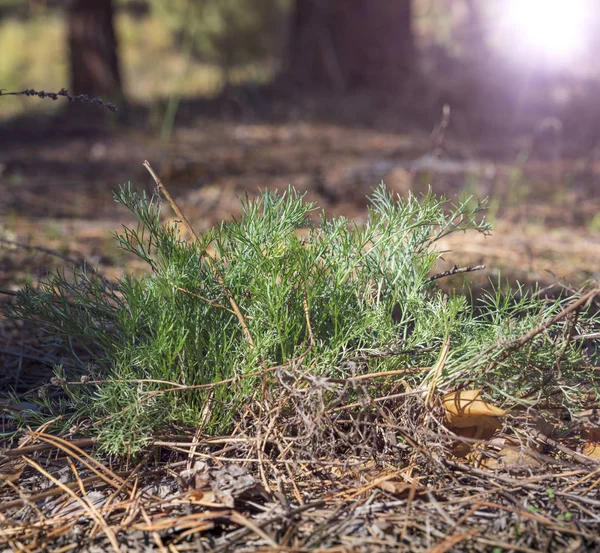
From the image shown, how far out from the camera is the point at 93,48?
749cm

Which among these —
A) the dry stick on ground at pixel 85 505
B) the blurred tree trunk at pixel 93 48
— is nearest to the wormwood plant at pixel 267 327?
the dry stick on ground at pixel 85 505

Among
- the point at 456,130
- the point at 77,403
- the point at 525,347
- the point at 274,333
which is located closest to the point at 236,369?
the point at 274,333

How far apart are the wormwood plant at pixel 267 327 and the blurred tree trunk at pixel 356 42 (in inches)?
255

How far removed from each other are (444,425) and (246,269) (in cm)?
65

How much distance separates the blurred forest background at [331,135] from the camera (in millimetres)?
3982

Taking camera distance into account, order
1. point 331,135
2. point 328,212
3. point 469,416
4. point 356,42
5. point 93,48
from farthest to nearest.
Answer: point 356,42 < point 93,48 < point 331,135 < point 328,212 < point 469,416

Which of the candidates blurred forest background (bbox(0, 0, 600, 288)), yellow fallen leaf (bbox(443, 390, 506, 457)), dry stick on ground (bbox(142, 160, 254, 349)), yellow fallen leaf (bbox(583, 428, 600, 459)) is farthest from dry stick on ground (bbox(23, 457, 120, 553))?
blurred forest background (bbox(0, 0, 600, 288))

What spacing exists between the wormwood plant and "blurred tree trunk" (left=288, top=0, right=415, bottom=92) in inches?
255

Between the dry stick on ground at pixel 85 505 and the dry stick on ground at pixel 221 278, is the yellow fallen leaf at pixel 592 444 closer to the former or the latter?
the dry stick on ground at pixel 221 278

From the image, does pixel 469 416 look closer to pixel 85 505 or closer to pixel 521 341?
pixel 521 341

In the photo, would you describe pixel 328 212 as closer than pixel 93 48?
Yes

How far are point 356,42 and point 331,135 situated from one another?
6.66 feet

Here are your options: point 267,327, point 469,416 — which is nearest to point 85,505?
point 267,327

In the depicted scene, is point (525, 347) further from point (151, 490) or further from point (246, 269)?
point (151, 490)
